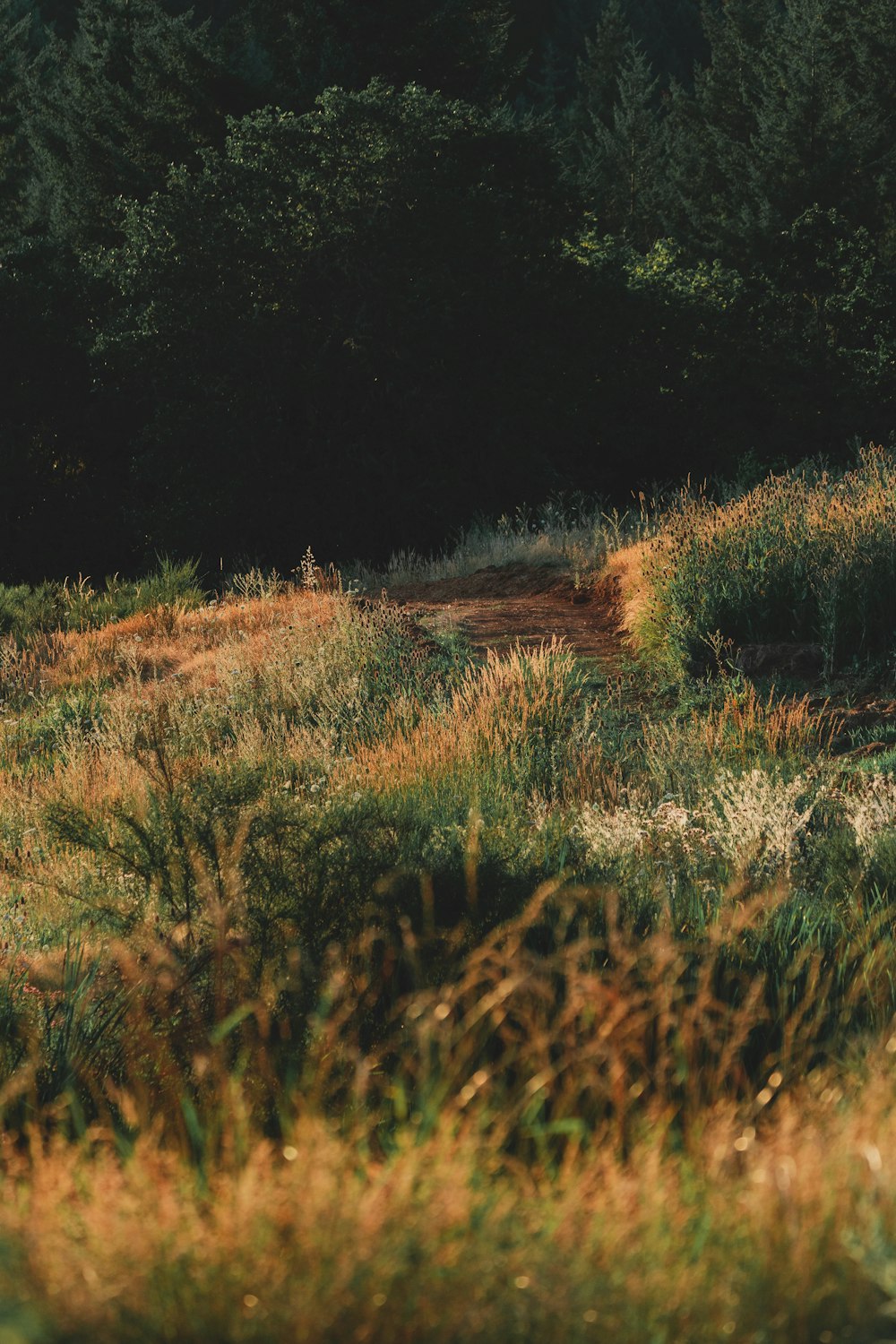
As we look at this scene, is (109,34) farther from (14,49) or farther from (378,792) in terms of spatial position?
(378,792)

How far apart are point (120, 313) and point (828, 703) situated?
Answer: 1669cm

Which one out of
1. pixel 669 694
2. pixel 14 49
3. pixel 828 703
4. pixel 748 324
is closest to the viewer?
pixel 828 703

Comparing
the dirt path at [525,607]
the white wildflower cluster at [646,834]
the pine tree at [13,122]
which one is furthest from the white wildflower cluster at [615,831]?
the pine tree at [13,122]

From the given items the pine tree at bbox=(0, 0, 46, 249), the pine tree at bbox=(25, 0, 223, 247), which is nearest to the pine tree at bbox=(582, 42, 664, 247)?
the pine tree at bbox=(25, 0, 223, 247)

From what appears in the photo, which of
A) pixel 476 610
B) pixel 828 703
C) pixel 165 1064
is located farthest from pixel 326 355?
Answer: pixel 165 1064

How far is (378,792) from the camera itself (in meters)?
6.71

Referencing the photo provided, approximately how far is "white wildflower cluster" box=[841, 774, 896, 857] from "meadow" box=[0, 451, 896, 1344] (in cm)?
3

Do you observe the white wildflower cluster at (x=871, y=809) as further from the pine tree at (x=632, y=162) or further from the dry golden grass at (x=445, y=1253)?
the pine tree at (x=632, y=162)

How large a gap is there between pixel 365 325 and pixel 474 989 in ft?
57.7

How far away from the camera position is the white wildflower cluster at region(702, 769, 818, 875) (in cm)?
547

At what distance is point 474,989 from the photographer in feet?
12.9

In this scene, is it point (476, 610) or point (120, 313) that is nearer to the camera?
point (476, 610)

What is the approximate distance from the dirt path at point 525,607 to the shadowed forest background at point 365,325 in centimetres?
592

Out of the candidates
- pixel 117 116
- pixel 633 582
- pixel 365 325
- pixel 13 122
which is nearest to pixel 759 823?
pixel 633 582
